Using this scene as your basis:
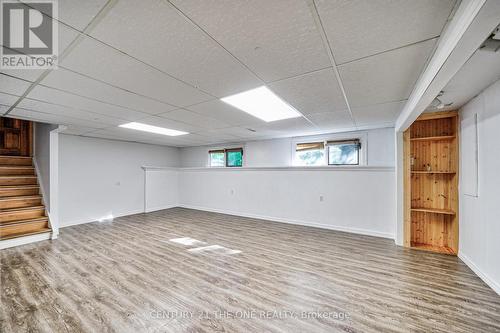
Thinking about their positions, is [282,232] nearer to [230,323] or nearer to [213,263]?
[213,263]

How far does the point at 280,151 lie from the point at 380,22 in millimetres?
4469

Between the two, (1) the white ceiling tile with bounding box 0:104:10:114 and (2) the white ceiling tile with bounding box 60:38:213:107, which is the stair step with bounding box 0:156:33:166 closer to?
(1) the white ceiling tile with bounding box 0:104:10:114

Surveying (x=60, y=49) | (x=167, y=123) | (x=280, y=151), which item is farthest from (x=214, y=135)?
(x=60, y=49)

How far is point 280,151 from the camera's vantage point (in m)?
5.72

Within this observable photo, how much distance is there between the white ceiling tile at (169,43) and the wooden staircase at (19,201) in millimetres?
4494

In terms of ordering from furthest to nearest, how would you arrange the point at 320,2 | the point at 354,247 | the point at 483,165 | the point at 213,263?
1. the point at 354,247
2. the point at 213,263
3. the point at 483,165
4. the point at 320,2

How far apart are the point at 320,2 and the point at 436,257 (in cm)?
386

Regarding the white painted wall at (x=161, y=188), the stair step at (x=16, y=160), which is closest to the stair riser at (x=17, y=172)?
the stair step at (x=16, y=160)

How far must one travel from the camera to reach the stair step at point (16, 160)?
14.7 feet

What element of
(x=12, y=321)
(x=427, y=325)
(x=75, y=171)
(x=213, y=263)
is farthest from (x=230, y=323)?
(x=75, y=171)

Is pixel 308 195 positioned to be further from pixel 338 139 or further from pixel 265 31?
pixel 265 31

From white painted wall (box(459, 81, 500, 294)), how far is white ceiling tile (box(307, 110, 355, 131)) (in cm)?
152

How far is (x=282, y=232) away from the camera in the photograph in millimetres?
4414

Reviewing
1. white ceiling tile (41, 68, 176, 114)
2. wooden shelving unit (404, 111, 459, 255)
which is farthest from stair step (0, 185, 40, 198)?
wooden shelving unit (404, 111, 459, 255)
